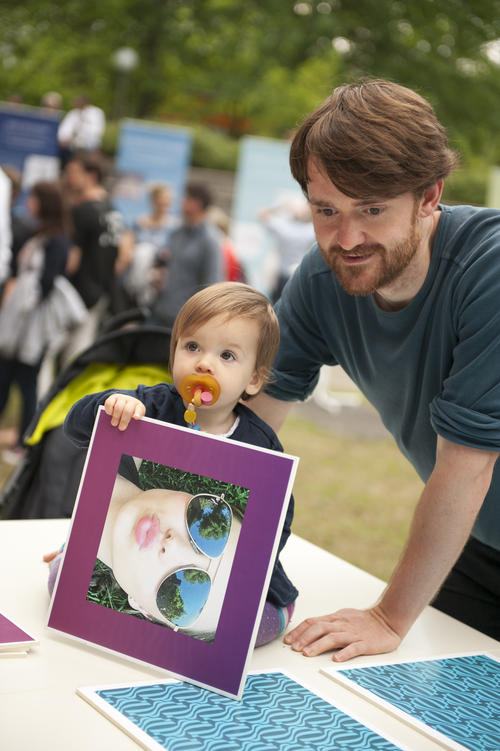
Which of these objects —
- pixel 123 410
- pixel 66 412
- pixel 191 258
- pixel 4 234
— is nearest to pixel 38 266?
pixel 4 234

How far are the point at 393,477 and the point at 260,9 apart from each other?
49.0 feet

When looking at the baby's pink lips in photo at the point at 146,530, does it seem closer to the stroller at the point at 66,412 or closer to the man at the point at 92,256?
the stroller at the point at 66,412

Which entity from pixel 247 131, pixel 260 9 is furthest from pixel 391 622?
pixel 247 131

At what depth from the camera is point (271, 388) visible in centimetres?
→ 205

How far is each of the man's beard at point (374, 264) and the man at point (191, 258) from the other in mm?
4899

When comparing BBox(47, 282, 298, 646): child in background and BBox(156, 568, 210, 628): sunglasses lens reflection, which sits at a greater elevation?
BBox(47, 282, 298, 646): child in background

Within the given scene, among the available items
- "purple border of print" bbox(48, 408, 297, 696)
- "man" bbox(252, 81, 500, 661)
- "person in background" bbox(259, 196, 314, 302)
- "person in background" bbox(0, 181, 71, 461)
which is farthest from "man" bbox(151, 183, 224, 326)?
"purple border of print" bbox(48, 408, 297, 696)

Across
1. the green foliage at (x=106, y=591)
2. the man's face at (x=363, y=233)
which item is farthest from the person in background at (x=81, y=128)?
the green foliage at (x=106, y=591)

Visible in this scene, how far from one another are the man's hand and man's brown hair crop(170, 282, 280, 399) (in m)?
0.46

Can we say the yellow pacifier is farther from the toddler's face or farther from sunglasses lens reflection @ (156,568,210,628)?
sunglasses lens reflection @ (156,568,210,628)

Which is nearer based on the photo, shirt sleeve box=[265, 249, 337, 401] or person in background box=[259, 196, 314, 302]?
shirt sleeve box=[265, 249, 337, 401]

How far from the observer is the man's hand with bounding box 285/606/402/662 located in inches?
→ 61.6

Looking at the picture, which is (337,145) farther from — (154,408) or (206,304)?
(154,408)

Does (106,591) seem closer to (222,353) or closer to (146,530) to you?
(146,530)
